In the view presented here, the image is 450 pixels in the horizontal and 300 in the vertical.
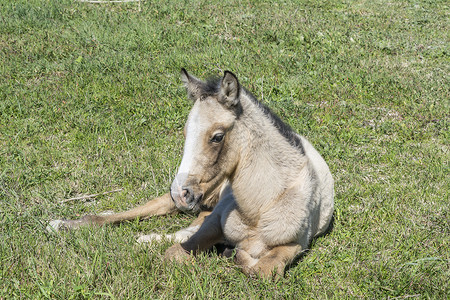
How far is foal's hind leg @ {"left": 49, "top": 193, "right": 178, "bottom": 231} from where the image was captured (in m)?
4.82

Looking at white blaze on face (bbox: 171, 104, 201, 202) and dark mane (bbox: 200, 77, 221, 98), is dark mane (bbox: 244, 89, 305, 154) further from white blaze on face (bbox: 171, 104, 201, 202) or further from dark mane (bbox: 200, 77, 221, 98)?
white blaze on face (bbox: 171, 104, 201, 202)

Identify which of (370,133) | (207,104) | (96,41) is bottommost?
(370,133)

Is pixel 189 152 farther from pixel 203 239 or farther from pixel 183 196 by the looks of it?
pixel 203 239

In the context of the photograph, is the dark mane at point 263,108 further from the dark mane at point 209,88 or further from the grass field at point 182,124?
the grass field at point 182,124

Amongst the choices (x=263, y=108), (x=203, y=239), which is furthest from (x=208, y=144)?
(x=203, y=239)

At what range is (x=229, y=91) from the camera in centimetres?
386

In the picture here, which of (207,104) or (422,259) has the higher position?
(207,104)

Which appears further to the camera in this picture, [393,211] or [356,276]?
[393,211]

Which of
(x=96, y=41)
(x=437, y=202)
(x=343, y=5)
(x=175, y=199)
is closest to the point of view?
(x=175, y=199)

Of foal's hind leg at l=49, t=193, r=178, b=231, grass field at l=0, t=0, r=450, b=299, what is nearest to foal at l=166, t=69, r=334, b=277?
grass field at l=0, t=0, r=450, b=299

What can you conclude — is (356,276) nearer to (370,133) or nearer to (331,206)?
(331,206)

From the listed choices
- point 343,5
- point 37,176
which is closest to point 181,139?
point 37,176

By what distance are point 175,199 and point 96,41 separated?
6726 mm

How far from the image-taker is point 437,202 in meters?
5.25
